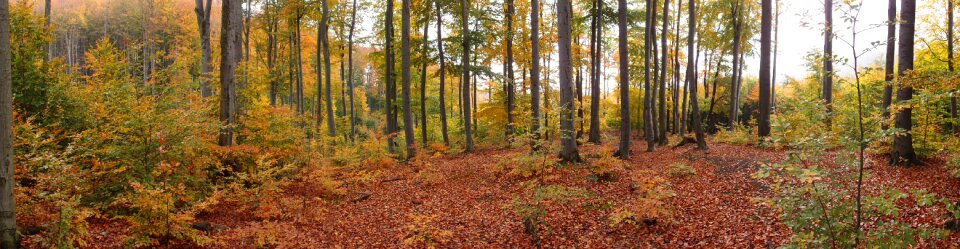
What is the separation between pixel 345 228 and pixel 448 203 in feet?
7.16

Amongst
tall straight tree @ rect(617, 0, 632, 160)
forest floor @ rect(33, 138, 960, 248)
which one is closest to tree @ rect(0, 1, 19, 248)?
forest floor @ rect(33, 138, 960, 248)

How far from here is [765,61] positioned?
1210 cm

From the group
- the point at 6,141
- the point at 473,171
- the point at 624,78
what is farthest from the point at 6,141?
the point at 624,78

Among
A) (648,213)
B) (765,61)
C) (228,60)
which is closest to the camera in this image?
(648,213)

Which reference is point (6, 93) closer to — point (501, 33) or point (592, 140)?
point (501, 33)

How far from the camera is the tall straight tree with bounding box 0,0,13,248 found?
381 cm

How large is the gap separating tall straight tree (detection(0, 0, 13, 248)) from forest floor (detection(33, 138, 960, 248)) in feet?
6.11

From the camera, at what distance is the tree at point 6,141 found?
3.82 meters

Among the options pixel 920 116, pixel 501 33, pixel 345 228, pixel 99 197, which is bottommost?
pixel 345 228

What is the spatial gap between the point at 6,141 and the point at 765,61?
585 inches

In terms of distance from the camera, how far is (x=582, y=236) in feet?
20.5

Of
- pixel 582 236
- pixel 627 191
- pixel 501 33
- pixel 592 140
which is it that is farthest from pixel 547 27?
pixel 582 236

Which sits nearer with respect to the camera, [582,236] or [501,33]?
[582,236]

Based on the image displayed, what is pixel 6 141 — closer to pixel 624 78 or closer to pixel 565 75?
pixel 565 75
